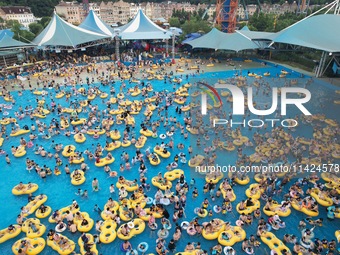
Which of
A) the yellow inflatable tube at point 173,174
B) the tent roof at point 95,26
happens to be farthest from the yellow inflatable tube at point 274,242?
the tent roof at point 95,26

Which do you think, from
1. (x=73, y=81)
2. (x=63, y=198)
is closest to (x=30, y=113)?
(x=73, y=81)

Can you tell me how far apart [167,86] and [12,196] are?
727 inches

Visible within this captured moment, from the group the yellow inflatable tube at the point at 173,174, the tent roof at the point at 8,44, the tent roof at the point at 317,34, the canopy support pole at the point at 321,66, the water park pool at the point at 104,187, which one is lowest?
the water park pool at the point at 104,187

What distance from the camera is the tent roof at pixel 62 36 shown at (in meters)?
34.3

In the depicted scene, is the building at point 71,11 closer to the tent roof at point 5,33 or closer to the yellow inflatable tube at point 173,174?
the tent roof at point 5,33

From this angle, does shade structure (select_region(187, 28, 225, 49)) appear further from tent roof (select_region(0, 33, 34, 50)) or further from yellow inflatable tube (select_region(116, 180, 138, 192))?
yellow inflatable tube (select_region(116, 180, 138, 192))

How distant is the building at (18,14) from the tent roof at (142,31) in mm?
57758

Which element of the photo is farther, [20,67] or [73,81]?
[20,67]

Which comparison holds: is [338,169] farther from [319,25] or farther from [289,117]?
[319,25]

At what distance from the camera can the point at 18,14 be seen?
84188 mm

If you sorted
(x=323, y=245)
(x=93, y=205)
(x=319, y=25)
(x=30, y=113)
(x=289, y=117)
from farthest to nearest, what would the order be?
1. (x=319, y=25)
2. (x=30, y=113)
3. (x=289, y=117)
4. (x=93, y=205)
5. (x=323, y=245)

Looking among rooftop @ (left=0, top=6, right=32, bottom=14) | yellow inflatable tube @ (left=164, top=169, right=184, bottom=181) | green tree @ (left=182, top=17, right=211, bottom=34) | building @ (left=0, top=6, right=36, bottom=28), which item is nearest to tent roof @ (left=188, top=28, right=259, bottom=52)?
green tree @ (left=182, top=17, right=211, bottom=34)

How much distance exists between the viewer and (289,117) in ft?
67.8

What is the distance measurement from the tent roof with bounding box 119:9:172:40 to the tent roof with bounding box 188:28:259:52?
4.79m
